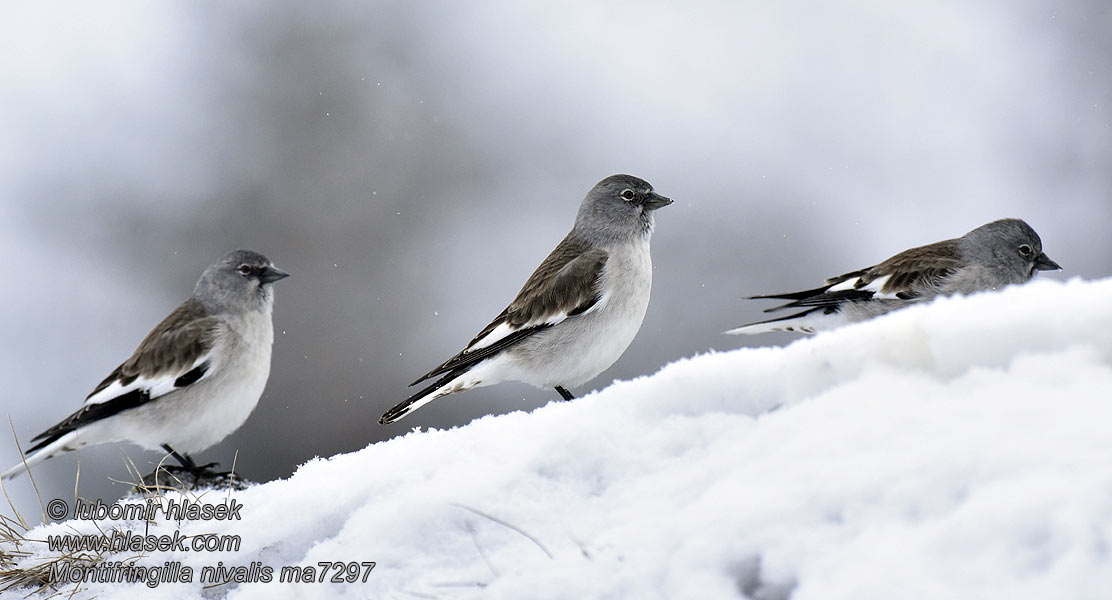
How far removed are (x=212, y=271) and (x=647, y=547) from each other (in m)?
3.83

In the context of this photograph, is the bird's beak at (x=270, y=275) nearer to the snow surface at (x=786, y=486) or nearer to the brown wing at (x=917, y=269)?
the snow surface at (x=786, y=486)

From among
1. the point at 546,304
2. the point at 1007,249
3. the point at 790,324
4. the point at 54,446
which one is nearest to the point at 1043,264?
the point at 1007,249

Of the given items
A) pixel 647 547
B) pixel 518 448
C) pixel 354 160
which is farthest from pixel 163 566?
pixel 354 160

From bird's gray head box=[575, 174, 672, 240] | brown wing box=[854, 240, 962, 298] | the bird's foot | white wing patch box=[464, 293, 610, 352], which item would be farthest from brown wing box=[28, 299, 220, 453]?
brown wing box=[854, 240, 962, 298]

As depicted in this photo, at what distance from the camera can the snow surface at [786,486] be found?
152 cm

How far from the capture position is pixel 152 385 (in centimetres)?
461

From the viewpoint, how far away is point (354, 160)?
12.1 meters

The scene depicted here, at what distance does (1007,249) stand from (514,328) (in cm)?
270

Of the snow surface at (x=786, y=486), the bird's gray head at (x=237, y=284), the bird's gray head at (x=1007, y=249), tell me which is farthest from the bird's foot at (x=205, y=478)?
the bird's gray head at (x=1007, y=249)

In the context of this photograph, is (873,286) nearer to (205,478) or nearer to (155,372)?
(205,478)

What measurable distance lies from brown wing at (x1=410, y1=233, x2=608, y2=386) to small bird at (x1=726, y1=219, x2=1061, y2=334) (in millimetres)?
948

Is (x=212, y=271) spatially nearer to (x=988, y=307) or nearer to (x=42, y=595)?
(x=42, y=595)

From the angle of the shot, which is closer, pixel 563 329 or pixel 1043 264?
pixel 563 329

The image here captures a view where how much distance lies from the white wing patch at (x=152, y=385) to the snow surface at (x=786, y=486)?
2128mm
